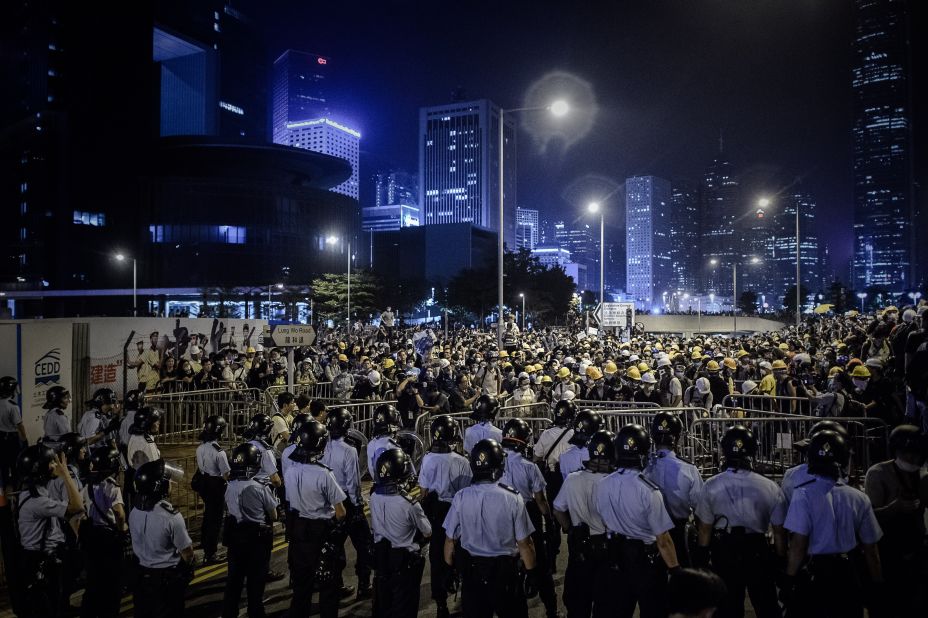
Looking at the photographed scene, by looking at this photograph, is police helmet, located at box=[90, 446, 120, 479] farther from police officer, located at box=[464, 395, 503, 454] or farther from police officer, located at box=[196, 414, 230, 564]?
police officer, located at box=[464, 395, 503, 454]

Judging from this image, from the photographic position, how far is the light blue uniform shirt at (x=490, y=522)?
479 centimetres

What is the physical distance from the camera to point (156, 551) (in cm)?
507

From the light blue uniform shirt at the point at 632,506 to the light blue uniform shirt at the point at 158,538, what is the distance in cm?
348

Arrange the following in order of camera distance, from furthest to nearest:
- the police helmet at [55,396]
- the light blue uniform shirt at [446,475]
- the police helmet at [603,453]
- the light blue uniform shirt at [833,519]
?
1. the police helmet at [55,396]
2. the light blue uniform shirt at [446,475]
3. the police helmet at [603,453]
4. the light blue uniform shirt at [833,519]

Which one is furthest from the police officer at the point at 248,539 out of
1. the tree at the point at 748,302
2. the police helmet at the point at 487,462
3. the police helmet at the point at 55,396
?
the tree at the point at 748,302

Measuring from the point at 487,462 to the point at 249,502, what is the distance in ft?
8.28

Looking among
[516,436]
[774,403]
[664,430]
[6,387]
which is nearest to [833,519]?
[664,430]

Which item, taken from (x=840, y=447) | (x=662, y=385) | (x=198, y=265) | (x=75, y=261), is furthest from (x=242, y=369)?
(x=75, y=261)

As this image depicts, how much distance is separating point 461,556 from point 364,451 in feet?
23.1

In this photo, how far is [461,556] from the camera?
16.4 feet

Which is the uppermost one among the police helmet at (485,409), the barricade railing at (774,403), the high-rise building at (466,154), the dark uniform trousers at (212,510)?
the high-rise building at (466,154)

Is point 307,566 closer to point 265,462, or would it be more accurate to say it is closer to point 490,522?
point 265,462

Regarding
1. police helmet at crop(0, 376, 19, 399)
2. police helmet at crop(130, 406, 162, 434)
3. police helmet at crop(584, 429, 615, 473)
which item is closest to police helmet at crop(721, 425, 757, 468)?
police helmet at crop(584, 429, 615, 473)

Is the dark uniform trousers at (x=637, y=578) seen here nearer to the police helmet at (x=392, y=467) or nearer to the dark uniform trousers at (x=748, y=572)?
the dark uniform trousers at (x=748, y=572)
